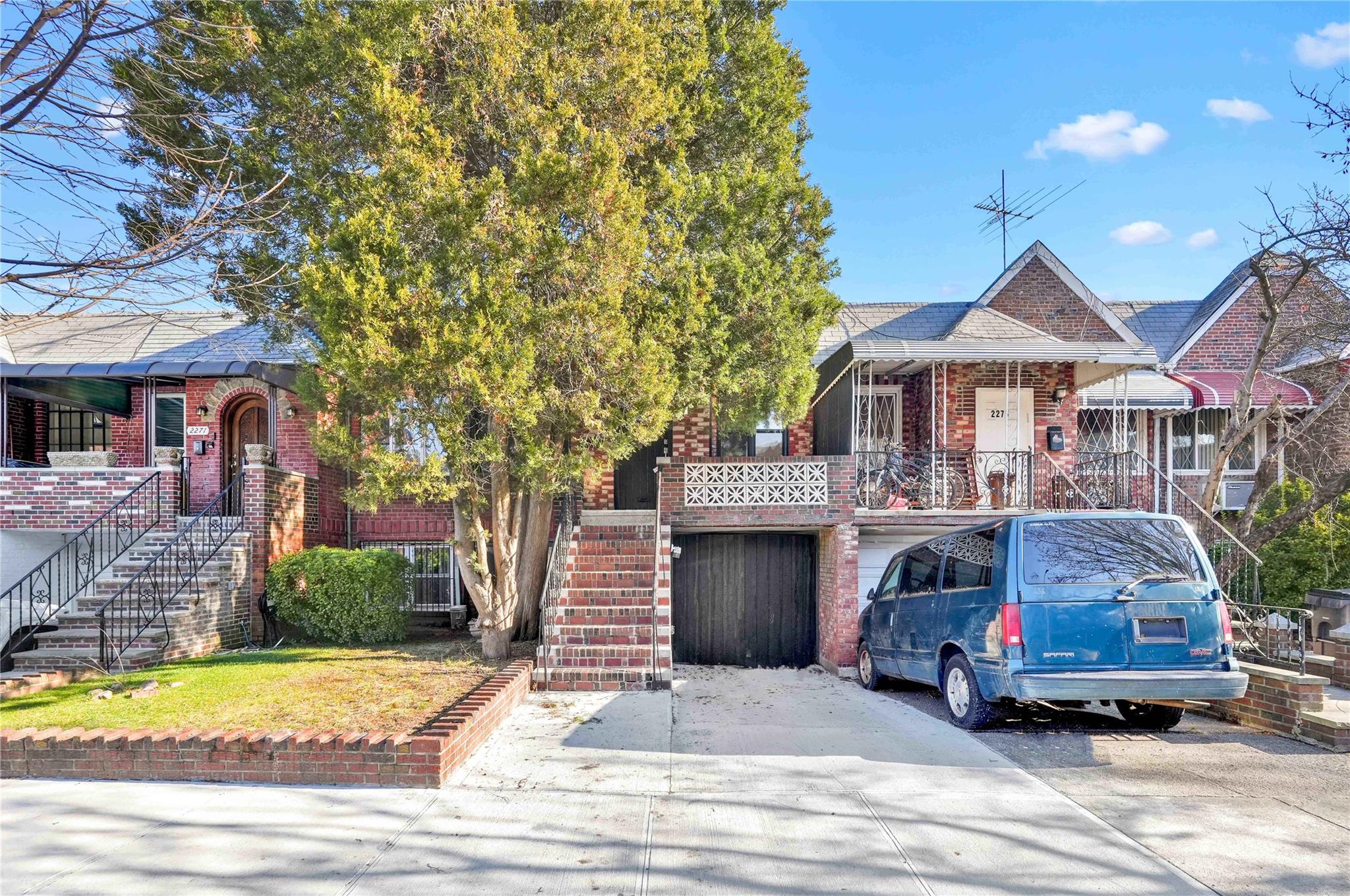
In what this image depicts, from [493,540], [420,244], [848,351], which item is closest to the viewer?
[420,244]

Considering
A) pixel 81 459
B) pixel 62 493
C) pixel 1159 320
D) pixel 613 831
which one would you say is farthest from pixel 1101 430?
pixel 81 459

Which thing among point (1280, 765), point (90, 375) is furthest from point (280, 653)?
point (1280, 765)

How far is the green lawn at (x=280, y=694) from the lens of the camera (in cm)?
629

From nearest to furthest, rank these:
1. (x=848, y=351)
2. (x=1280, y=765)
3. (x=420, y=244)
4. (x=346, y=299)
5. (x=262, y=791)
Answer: (x=262, y=791), (x=1280, y=765), (x=346, y=299), (x=420, y=244), (x=848, y=351)

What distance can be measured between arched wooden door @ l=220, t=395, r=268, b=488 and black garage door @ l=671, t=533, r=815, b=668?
8.04m

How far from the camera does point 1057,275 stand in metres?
17.3

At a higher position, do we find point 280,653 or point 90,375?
point 90,375

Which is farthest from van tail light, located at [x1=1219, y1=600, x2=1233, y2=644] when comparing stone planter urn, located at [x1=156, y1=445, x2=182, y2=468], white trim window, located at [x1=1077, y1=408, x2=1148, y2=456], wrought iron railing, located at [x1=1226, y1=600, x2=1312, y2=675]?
stone planter urn, located at [x1=156, y1=445, x2=182, y2=468]

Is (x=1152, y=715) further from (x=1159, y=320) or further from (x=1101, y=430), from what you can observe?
(x=1159, y=320)

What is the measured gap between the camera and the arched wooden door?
563 inches

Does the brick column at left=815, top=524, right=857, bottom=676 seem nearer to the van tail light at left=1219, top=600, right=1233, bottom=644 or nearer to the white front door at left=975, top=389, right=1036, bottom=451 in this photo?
the white front door at left=975, top=389, right=1036, bottom=451

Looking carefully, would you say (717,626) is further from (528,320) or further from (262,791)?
(262,791)

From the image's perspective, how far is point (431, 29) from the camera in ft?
26.5

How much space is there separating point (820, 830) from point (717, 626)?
8418 millimetres
